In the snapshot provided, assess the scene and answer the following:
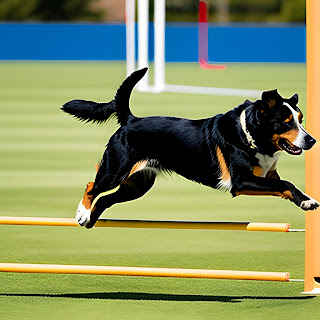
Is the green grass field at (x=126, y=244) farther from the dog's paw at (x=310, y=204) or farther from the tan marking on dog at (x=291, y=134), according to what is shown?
the tan marking on dog at (x=291, y=134)

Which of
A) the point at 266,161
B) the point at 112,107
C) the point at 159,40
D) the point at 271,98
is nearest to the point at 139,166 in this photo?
the point at 112,107

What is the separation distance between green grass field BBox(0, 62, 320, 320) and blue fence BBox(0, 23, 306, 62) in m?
11.8

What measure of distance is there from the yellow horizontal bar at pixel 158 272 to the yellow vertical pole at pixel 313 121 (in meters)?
0.32

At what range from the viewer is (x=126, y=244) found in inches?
243

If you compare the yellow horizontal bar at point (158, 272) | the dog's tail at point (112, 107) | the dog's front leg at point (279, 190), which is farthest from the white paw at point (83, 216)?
the dog's front leg at point (279, 190)

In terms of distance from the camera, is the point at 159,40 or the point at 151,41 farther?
the point at 151,41

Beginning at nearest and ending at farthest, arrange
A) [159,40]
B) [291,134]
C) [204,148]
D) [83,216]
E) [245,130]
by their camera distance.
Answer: [291,134]
[245,130]
[204,148]
[83,216]
[159,40]

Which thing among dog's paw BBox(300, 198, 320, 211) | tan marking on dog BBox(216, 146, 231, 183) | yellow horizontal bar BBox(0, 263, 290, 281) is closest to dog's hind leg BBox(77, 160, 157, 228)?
yellow horizontal bar BBox(0, 263, 290, 281)

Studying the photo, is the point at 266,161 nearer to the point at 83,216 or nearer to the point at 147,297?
the point at 83,216

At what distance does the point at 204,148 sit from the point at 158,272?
600 mm

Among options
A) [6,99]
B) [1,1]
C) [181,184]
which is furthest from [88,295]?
[1,1]

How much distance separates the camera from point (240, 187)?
13.7ft

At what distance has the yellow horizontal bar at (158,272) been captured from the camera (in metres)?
4.32

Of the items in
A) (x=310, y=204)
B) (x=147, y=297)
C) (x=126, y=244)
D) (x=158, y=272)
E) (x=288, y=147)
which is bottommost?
(x=126, y=244)
